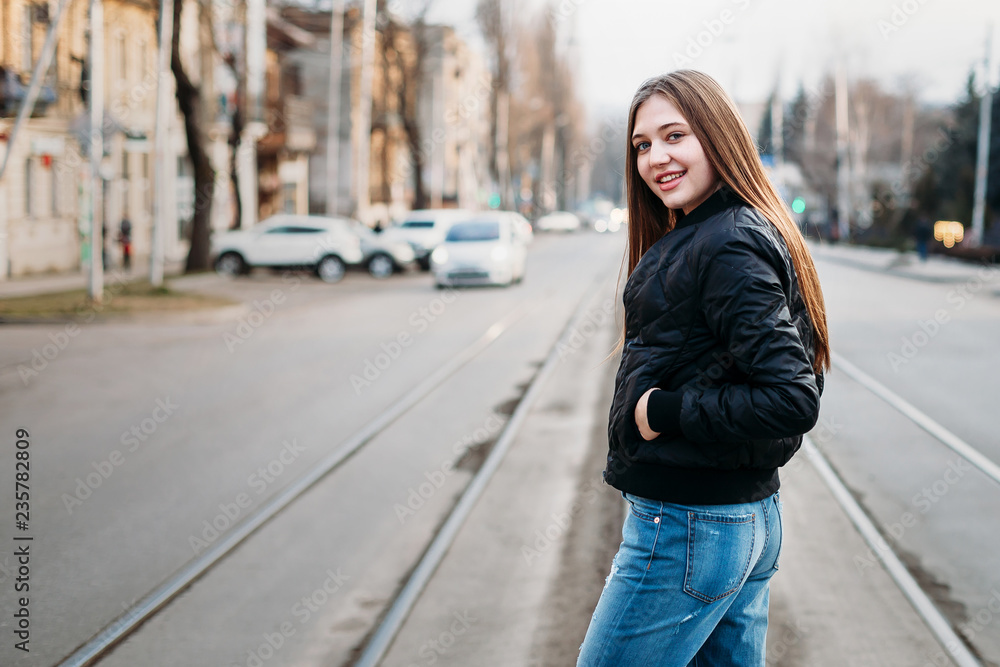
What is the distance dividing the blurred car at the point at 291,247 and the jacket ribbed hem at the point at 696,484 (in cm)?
2707

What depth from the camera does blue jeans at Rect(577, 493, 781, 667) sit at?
216cm

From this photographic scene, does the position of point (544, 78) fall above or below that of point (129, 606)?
above

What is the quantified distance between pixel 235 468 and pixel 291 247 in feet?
73.9

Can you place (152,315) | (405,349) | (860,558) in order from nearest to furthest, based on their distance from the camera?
(860,558) → (405,349) → (152,315)

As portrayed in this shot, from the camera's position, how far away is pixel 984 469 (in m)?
7.16

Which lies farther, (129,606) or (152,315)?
(152,315)

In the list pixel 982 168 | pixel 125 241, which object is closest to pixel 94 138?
pixel 125 241

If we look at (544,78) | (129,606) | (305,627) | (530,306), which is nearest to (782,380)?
(305,627)

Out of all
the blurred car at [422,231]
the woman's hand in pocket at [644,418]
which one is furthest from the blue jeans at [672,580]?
the blurred car at [422,231]

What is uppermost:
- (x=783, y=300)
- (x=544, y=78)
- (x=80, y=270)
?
(x=544, y=78)

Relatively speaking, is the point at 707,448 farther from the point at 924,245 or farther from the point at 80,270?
the point at 924,245

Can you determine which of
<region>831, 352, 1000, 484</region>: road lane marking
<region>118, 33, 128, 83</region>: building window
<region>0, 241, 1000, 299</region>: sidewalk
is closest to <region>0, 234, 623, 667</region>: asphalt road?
<region>831, 352, 1000, 484</region>: road lane marking

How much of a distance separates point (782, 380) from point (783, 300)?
153mm

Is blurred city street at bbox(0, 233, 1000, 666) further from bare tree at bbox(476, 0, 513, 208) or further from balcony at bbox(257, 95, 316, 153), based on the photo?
bare tree at bbox(476, 0, 513, 208)
